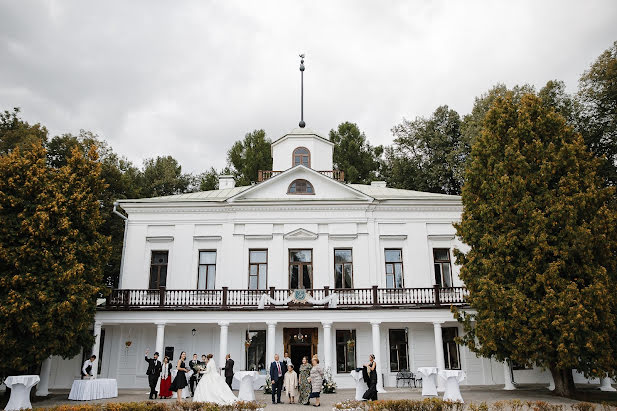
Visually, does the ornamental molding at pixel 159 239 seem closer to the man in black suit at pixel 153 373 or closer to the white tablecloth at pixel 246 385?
the man in black suit at pixel 153 373

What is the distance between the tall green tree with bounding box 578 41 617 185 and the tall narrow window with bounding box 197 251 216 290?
63.1 feet

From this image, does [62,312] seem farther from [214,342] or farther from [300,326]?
[300,326]

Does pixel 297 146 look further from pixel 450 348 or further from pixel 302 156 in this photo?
pixel 450 348

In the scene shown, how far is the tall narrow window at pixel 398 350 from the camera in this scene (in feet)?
70.7

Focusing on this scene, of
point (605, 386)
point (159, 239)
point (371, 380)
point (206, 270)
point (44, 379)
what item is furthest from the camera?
point (159, 239)

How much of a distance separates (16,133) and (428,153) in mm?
28223

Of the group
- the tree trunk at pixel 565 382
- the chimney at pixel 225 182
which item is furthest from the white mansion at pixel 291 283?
the tree trunk at pixel 565 382

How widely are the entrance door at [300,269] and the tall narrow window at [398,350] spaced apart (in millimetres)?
4447

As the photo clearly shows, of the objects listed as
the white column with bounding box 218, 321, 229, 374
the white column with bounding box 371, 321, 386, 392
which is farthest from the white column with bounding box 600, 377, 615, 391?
the white column with bounding box 218, 321, 229, 374

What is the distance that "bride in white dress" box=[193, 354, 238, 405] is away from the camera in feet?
45.8

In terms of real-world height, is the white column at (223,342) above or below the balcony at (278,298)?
below

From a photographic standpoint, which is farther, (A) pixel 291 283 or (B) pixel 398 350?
(A) pixel 291 283

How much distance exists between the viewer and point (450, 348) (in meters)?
21.9

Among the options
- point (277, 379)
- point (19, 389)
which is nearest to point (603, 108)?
point (277, 379)
